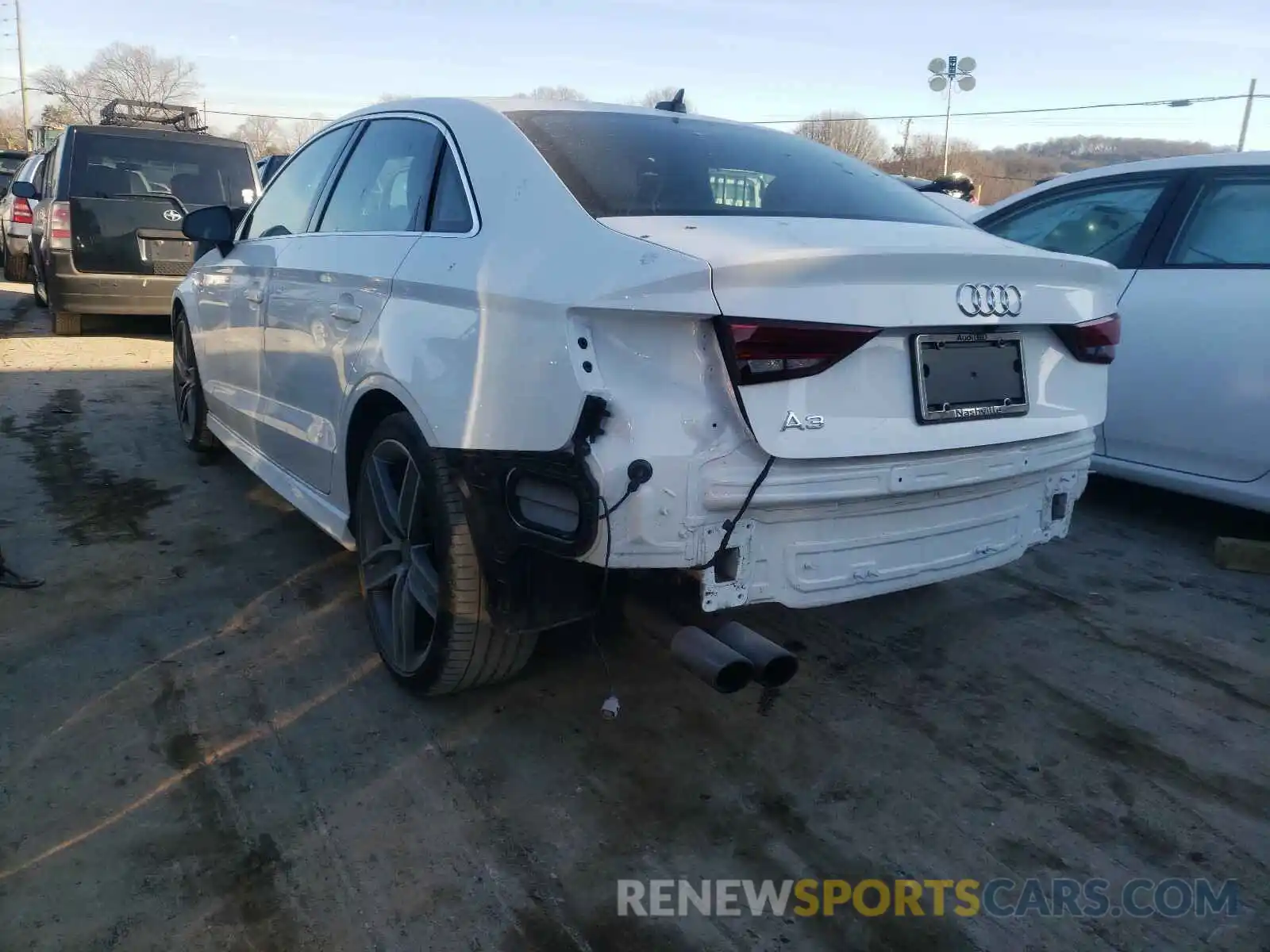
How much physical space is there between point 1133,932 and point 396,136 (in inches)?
122

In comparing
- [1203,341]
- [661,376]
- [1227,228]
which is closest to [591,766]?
[661,376]

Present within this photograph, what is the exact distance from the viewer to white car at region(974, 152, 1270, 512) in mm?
4098

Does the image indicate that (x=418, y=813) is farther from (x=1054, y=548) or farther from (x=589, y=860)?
(x=1054, y=548)

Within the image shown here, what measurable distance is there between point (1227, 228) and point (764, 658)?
3358 millimetres

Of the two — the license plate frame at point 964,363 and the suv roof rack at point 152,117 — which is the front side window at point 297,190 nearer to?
the license plate frame at point 964,363

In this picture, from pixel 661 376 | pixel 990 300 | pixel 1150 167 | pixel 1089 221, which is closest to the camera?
pixel 661 376

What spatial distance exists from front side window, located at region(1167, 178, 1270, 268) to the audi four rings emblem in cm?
216

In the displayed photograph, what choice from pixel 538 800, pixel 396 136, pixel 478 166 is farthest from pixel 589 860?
pixel 396 136

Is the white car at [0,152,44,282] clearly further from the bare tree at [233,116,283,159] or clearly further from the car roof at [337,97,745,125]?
the bare tree at [233,116,283,159]

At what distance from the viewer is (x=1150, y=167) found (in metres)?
4.78

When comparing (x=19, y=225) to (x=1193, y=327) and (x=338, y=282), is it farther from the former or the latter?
(x=1193, y=327)

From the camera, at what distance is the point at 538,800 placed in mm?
2572

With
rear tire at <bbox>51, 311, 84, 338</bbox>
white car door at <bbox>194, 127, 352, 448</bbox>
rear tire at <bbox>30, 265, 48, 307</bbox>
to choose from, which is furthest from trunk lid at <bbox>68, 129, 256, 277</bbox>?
white car door at <bbox>194, 127, 352, 448</bbox>

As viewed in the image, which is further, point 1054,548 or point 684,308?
point 1054,548
